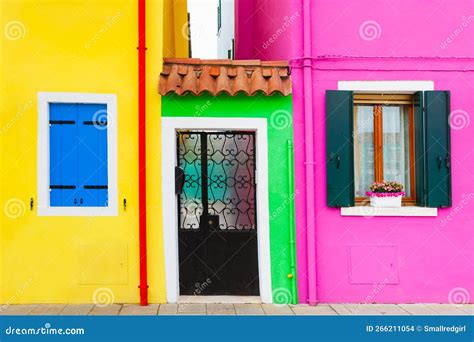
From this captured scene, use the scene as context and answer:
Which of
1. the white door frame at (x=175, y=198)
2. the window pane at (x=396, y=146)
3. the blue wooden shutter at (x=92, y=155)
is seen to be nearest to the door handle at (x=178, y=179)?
the white door frame at (x=175, y=198)

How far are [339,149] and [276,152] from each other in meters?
0.90

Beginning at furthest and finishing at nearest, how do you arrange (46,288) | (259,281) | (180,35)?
(180,35), (259,281), (46,288)

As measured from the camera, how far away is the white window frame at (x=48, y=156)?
21.3 feet

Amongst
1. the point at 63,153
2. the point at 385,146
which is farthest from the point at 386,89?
the point at 63,153

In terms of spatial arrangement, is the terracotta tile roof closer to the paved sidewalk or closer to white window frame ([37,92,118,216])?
white window frame ([37,92,118,216])

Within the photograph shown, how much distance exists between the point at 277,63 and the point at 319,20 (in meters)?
0.89

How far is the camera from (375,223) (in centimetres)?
668

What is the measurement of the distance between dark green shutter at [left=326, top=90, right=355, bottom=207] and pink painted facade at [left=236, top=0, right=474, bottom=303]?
127 mm

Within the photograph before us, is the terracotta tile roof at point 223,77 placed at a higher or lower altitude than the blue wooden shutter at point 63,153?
higher

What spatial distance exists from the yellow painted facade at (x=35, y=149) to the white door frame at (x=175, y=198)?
11 centimetres

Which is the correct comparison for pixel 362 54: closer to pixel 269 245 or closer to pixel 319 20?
pixel 319 20

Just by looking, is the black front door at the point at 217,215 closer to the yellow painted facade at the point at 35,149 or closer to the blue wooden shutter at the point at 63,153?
the yellow painted facade at the point at 35,149

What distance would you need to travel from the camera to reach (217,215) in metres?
7.04

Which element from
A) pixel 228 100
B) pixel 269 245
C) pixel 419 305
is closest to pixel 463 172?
pixel 419 305
